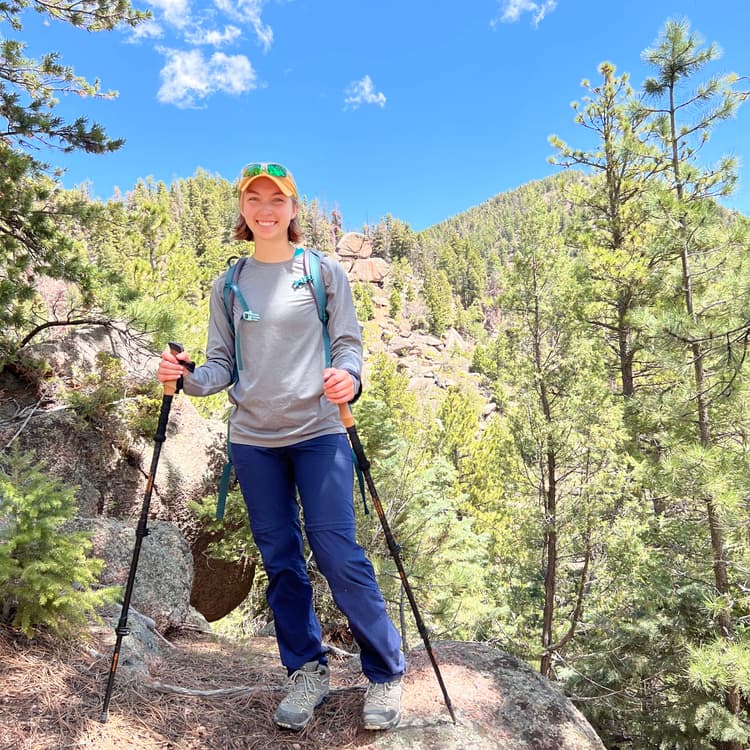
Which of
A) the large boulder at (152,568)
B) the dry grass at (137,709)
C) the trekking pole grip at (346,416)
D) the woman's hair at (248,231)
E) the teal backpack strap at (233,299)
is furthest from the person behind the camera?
the large boulder at (152,568)

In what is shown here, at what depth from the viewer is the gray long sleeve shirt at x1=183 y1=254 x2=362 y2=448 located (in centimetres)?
203

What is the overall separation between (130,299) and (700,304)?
253 inches

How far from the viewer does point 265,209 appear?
2.13 m

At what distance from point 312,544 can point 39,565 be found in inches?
49.2

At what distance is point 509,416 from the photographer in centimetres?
753

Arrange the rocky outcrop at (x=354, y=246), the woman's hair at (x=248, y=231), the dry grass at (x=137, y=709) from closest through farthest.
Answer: the dry grass at (x=137, y=709), the woman's hair at (x=248, y=231), the rocky outcrop at (x=354, y=246)

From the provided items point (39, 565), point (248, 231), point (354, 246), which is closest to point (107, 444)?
point (39, 565)

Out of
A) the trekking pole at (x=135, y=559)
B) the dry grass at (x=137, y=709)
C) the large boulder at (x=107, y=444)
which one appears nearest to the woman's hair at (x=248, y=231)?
the trekking pole at (x=135, y=559)

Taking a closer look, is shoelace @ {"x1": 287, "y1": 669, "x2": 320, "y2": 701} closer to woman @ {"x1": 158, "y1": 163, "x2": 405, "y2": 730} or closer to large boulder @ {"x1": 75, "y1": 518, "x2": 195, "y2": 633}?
woman @ {"x1": 158, "y1": 163, "x2": 405, "y2": 730}

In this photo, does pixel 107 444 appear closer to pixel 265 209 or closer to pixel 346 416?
pixel 265 209

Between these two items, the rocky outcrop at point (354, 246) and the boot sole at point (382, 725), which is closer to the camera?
the boot sole at point (382, 725)

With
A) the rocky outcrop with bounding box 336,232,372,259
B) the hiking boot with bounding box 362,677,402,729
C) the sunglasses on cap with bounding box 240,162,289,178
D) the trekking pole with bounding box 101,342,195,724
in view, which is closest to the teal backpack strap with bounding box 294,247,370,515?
the sunglasses on cap with bounding box 240,162,289,178

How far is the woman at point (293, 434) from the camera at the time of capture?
1985 millimetres

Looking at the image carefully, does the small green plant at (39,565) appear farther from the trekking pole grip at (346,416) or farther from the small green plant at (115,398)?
the small green plant at (115,398)
